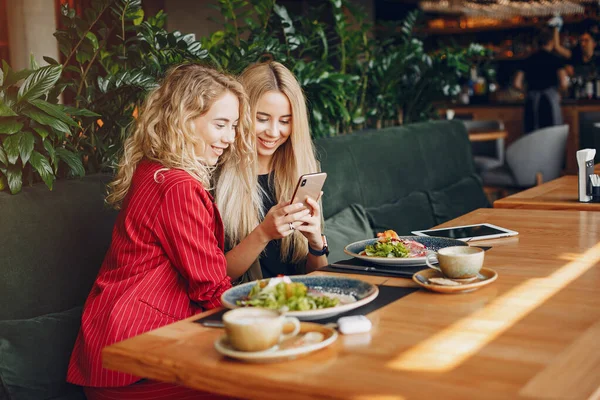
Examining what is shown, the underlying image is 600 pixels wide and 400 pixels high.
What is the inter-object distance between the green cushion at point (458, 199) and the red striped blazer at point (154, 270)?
273 cm

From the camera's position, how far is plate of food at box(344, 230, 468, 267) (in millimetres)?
2078

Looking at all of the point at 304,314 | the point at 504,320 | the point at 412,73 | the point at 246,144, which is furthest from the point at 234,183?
the point at 412,73

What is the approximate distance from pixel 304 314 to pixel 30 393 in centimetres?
109

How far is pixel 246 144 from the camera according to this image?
245 centimetres

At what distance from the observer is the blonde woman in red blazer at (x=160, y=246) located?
1.94m

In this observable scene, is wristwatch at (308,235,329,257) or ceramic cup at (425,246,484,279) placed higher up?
ceramic cup at (425,246,484,279)

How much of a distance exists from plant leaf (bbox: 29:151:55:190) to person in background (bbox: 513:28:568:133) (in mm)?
7328

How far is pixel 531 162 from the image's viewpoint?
22.5ft

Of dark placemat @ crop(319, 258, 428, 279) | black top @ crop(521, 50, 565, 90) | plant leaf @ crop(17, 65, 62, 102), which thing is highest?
black top @ crop(521, 50, 565, 90)

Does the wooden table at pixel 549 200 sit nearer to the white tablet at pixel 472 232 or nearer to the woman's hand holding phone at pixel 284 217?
the white tablet at pixel 472 232

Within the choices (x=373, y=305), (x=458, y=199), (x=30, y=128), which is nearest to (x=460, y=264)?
(x=373, y=305)

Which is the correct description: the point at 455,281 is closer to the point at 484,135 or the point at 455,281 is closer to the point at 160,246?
the point at 160,246

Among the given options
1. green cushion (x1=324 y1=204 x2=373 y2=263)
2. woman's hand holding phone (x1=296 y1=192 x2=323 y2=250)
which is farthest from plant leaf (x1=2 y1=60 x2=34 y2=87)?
green cushion (x1=324 y1=204 x2=373 y2=263)

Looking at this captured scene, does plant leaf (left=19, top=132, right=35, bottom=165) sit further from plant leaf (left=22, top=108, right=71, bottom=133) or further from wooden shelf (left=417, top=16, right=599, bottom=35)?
wooden shelf (left=417, top=16, right=599, bottom=35)
